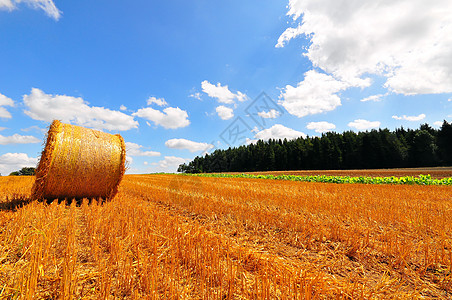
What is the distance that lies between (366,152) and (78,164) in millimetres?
64836

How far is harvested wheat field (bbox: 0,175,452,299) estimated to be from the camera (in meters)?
2.05

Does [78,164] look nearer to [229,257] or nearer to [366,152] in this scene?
[229,257]

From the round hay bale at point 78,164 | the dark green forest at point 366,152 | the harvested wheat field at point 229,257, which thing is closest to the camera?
the harvested wheat field at point 229,257

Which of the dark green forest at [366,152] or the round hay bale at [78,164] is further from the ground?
the dark green forest at [366,152]

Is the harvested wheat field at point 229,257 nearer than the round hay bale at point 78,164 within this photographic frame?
Yes

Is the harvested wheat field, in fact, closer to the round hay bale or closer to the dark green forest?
the round hay bale

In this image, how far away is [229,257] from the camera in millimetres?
2656

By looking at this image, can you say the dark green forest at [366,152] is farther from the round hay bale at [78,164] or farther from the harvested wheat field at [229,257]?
the round hay bale at [78,164]

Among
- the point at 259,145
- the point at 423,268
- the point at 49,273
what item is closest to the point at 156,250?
the point at 49,273

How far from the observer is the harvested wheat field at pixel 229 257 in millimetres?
2049

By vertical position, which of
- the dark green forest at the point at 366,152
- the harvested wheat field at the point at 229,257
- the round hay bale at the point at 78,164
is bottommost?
the harvested wheat field at the point at 229,257

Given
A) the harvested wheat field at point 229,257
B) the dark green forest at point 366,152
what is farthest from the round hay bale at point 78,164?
the dark green forest at point 366,152

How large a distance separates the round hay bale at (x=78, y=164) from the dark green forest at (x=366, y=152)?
5968 centimetres

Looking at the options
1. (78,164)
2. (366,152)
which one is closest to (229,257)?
(78,164)
